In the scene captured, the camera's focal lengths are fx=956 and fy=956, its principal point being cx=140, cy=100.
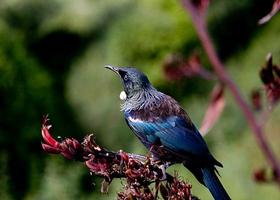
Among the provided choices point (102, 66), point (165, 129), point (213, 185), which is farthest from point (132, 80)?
point (102, 66)

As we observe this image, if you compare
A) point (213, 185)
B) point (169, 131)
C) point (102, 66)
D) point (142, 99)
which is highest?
point (102, 66)

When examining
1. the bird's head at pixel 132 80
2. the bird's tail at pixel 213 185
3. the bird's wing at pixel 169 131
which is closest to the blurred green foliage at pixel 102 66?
the bird's head at pixel 132 80

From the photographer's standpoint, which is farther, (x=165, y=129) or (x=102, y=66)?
(x=102, y=66)

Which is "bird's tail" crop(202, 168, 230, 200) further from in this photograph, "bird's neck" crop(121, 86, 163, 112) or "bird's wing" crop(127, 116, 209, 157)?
"bird's neck" crop(121, 86, 163, 112)

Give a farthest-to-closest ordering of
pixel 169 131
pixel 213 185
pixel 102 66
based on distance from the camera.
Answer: pixel 102 66 → pixel 169 131 → pixel 213 185

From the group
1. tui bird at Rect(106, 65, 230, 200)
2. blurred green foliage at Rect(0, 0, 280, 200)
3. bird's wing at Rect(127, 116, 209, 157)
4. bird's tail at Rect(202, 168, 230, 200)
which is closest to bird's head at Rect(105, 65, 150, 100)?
tui bird at Rect(106, 65, 230, 200)

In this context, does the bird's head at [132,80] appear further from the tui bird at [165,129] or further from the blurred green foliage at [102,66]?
the blurred green foliage at [102,66]

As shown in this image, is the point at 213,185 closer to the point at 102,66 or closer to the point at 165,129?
the point at 165,129

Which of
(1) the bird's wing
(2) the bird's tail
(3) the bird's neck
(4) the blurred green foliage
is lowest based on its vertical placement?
(2) the bird's tail
